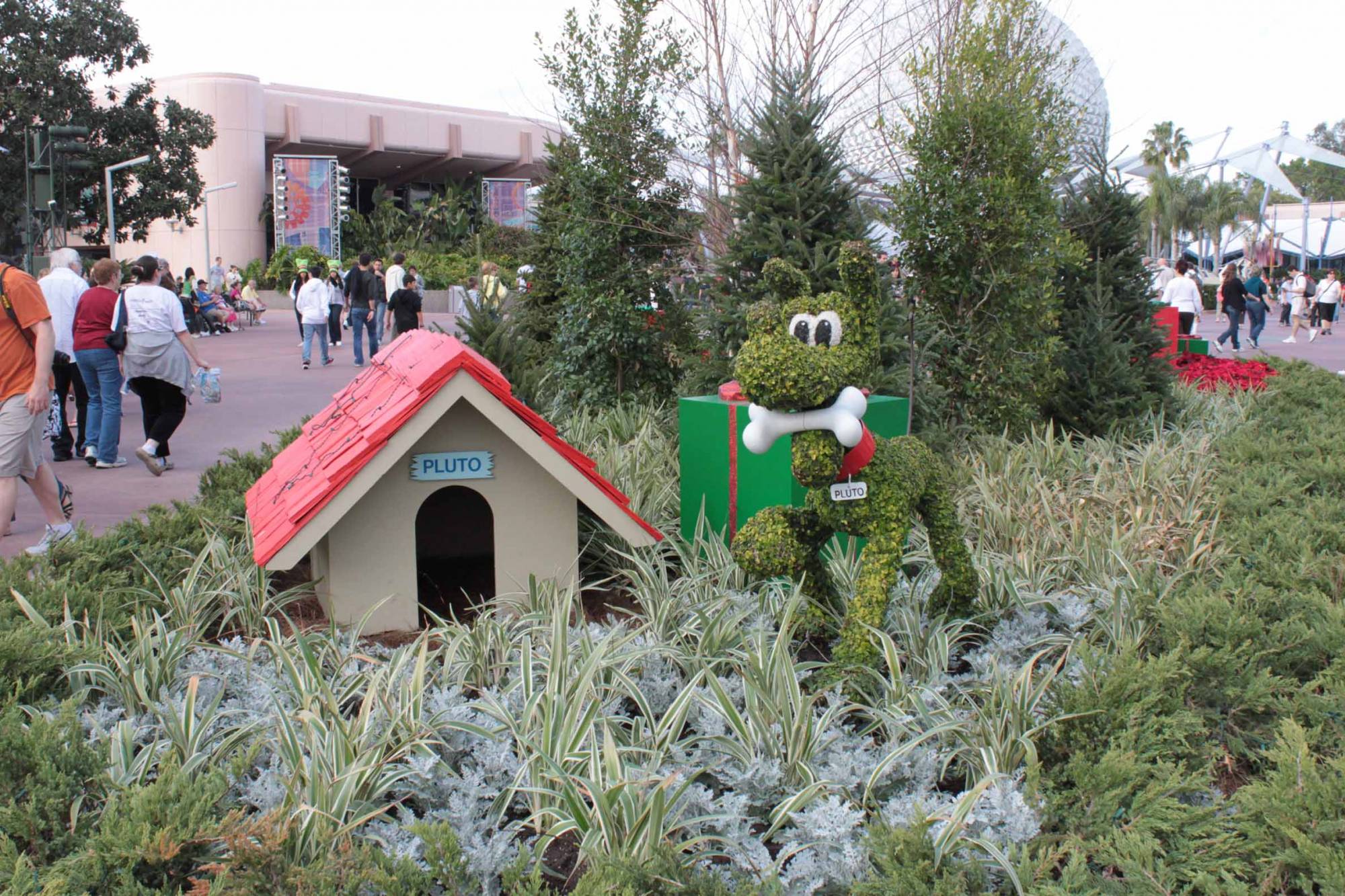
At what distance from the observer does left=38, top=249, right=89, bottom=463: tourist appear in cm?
913

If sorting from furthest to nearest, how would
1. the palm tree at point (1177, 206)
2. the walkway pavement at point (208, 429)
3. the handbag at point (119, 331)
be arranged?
the palm tree at point (1177, 206) < the handbag at point (119, 331) < the walkway pavement at point (208, 429)

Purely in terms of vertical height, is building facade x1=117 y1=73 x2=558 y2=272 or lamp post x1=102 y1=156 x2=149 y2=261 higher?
building facade x1=117 y1=73 x2=558 y2=272

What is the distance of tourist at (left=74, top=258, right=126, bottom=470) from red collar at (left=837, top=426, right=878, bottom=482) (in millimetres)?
7344

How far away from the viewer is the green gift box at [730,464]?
467 centimetres

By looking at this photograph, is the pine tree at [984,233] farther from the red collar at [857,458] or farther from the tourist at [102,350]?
the tourist at [102,350]

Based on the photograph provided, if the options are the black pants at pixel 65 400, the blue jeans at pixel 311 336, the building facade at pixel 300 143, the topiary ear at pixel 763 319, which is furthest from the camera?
the building facade at pixel 300 143

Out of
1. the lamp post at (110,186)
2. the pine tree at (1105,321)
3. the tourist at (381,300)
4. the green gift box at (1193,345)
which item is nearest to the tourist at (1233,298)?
the green gift box at (1193,345)

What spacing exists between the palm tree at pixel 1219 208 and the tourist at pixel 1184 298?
5155 cm

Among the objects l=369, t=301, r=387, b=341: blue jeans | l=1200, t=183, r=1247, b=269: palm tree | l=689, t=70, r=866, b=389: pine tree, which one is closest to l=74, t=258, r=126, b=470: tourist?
l=689, t=70, r=866, b=389: pine tree

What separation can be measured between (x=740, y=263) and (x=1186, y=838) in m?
5.05

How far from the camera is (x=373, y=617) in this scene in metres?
4.28

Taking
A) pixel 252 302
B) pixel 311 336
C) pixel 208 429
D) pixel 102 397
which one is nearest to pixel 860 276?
pixel 102 397

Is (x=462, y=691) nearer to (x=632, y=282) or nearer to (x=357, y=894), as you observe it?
(x=357, y=894)

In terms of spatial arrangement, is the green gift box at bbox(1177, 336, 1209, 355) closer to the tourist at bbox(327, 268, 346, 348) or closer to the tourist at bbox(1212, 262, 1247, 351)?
the tourist at bbox(1212, 262, 1247, 351)
